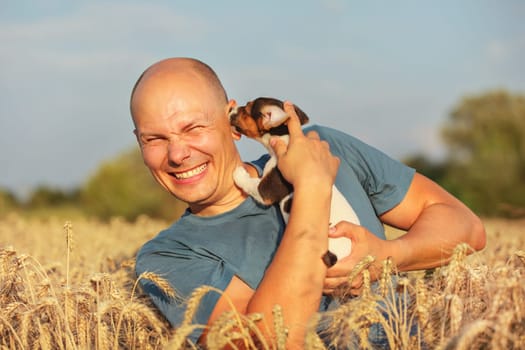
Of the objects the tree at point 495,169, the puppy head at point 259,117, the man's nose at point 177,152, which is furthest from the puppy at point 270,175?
the tree at point 495,169

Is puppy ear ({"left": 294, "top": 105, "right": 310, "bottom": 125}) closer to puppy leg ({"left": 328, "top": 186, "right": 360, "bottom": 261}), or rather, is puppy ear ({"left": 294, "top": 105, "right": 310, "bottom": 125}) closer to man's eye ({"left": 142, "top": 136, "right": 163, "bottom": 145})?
puppy leg ({"left": 328, "top": 186, "right": 360, "bottom": 261})

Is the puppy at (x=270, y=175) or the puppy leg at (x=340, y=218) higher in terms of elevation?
the puppy at (x=270, y=175)

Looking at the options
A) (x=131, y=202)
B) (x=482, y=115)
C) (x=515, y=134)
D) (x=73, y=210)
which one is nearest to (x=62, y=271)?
(x=131, y=202)

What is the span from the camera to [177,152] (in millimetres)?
3701

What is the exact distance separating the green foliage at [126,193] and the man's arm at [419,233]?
14368 millimetres

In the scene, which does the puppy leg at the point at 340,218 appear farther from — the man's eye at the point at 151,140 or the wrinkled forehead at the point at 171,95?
the man's eye at the point at 151,140

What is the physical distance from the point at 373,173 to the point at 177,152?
1.21m

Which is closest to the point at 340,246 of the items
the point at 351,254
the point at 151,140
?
the point at 351,254

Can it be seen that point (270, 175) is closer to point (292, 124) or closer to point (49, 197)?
point (292, 124)

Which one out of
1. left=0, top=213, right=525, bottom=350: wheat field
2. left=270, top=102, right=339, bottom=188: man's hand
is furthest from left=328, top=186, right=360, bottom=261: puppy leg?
left=270, top=102, right=339, bottom=188: man's hand

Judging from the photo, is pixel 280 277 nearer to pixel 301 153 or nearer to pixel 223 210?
pixel 301 153

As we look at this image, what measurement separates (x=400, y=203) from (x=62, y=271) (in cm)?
313

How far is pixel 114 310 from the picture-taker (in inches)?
143

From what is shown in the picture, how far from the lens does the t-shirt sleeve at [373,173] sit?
412 cm
